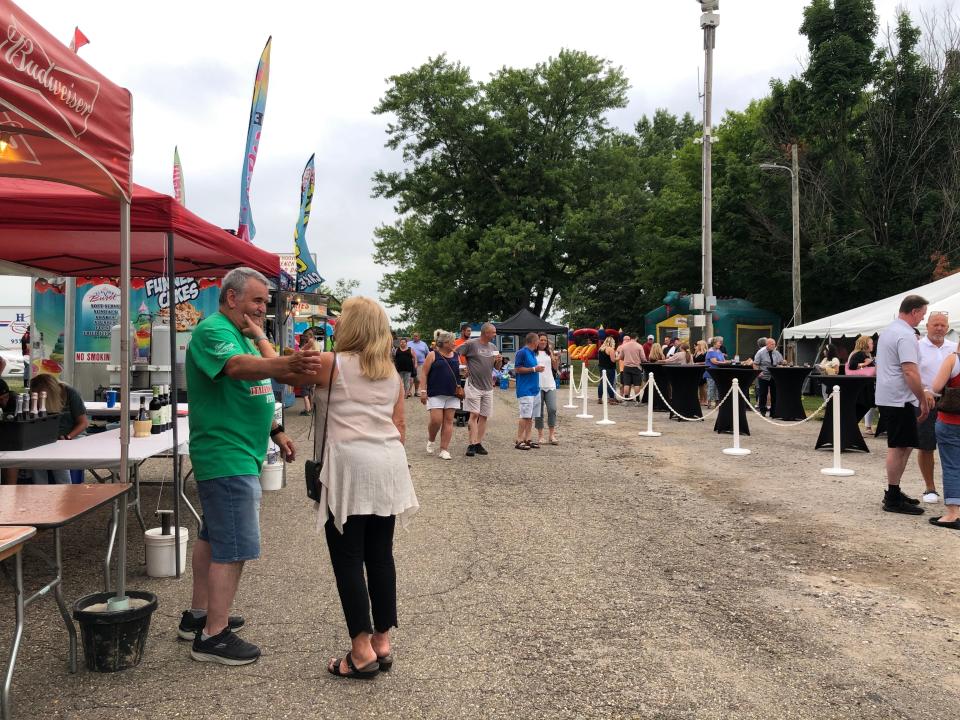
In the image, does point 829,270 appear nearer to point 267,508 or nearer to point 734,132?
point 734,132

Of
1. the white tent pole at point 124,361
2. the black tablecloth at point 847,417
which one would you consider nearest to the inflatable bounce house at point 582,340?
the black tablecloth at point 847,417

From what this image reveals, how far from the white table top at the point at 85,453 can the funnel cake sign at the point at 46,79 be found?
1931 millimetres

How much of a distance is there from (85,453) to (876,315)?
1894cm

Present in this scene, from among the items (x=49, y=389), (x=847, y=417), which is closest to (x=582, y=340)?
(x=847, y=417)

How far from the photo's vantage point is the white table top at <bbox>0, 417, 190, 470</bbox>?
4.71 metres

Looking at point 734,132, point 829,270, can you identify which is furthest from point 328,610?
point 734,132

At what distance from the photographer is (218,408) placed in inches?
137

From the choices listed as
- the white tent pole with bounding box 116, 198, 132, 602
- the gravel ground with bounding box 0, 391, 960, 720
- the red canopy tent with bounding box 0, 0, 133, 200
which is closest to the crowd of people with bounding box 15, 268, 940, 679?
the gravel ground with bounding box 0, 391, 960, 720

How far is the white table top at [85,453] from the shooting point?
15.5 ft

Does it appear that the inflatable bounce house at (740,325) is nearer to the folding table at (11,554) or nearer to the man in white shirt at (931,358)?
the man in white shirt at (931,358)

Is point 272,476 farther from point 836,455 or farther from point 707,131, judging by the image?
point 707,131

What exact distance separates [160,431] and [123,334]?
2384 millimetres

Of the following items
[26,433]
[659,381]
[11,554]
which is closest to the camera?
[11,554]

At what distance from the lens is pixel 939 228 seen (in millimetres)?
26984
